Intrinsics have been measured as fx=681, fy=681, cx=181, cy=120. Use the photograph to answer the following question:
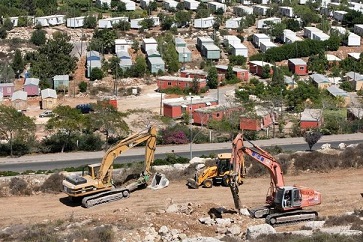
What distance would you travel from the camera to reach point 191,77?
58469mm

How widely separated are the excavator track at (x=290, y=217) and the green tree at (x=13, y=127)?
1897 cm

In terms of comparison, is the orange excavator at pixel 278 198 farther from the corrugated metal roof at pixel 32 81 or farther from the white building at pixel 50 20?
the white building at pixel 50 20

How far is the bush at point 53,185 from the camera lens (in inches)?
1147

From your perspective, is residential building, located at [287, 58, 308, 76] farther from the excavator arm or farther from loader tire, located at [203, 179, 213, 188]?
the excavator arm

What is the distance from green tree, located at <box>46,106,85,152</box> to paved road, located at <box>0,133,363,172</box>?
144cm

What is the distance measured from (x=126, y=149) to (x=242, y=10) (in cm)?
6175

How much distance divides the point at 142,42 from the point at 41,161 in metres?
35.8

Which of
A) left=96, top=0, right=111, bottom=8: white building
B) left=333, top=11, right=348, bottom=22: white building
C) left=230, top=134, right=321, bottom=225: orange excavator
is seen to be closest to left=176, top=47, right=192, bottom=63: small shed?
left=333, top=11, right=348, bottom=22: white building

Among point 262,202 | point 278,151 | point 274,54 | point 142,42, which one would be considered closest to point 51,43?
point 142,42

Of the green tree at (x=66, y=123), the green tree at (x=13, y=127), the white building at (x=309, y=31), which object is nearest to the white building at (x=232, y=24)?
the white building at (x=309, y=31)

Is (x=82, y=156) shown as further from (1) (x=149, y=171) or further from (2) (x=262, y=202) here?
(2) (x=262, y=202)

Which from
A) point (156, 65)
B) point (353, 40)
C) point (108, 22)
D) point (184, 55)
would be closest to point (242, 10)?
point (108, 22)

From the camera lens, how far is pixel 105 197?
1057 inches

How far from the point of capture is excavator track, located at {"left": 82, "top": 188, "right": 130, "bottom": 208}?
1041 inches
